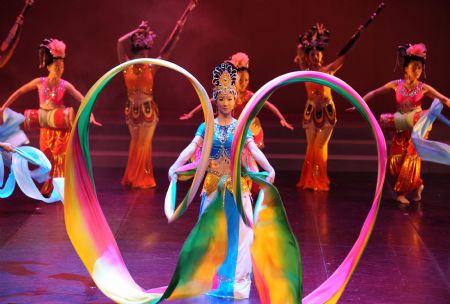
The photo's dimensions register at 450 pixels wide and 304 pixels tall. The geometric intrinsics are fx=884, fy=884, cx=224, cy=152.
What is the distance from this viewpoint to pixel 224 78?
5.36m

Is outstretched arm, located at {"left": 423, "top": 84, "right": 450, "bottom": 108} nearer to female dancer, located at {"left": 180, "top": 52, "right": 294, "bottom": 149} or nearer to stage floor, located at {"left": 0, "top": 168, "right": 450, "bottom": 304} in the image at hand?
stage floor, located at {"left": 0, "top": 168, "right": 450, "bottom": 304}

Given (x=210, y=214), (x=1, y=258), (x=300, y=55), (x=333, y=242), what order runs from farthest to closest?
1. (x=300, y=55)
2. (x=333, y=242)
3. (x=1, y=258)
4. (x=210, y=214)

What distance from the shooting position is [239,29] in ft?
41.8

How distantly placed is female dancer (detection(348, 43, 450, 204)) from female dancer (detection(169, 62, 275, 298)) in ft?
9.94

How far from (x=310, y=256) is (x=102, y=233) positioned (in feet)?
5.74

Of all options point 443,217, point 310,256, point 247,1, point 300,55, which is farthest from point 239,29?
point 310,256

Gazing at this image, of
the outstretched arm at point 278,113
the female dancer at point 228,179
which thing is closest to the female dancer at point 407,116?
the outstretched arm at point 278,113

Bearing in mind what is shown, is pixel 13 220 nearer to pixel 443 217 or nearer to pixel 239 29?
pixel 443 217

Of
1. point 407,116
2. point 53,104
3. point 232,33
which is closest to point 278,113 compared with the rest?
point 407,116

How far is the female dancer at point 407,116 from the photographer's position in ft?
26.2

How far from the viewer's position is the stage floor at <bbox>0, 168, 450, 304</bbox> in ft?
18.3

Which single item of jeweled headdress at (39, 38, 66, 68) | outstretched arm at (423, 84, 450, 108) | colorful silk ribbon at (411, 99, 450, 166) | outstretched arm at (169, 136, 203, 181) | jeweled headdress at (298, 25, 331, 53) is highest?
jeweled headdress at (298, 25, 331, 53)

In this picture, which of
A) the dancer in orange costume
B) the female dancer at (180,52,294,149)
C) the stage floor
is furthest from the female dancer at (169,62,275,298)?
the dancer in orange costume

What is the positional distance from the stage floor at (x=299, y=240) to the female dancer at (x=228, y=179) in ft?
0.46
